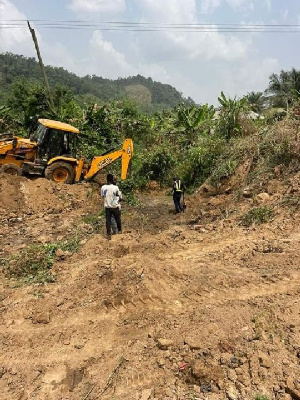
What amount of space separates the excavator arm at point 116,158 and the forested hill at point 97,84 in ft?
107

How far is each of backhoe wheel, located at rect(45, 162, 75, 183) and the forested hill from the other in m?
33.0

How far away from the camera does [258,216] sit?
7750 millimetres

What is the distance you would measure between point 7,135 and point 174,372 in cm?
1061

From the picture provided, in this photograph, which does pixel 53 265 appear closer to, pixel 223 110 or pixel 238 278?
pixel 238 278

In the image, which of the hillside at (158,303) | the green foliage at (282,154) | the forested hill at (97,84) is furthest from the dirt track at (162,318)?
the forested hill at (97,84)

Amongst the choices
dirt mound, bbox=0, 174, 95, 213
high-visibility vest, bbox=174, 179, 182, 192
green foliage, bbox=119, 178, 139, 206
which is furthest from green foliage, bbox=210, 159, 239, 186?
dirt mound, bbox=0, 174, 95, 213

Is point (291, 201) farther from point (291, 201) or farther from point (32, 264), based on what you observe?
point (32, 264)

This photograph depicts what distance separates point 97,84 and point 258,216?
135 meters

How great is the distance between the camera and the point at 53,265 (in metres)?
6.39

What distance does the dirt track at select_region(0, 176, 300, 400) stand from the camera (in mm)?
3662

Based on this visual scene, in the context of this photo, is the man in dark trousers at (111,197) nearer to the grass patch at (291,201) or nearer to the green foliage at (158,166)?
the grass patch at (291,201)

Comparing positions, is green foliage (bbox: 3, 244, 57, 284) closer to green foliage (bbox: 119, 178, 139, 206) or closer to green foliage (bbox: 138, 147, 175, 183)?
green foliage (bbox: 119, 178, 139, 206)

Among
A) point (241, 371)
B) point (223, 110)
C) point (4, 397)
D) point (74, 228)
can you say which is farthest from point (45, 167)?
point (241, 371)

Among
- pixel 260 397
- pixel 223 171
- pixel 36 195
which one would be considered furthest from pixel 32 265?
pixel 223 171
